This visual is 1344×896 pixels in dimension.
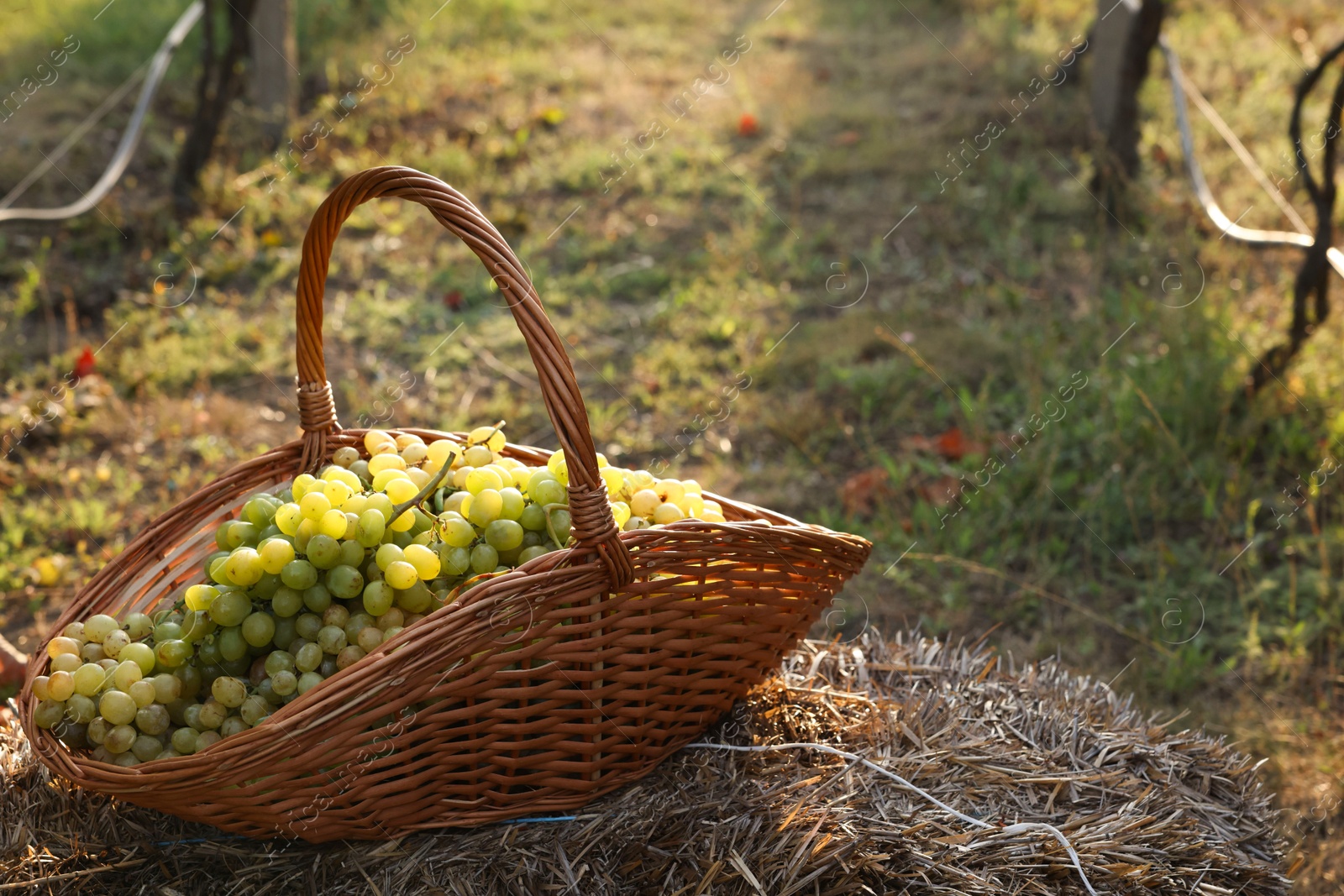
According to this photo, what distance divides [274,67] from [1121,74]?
14.7 ft

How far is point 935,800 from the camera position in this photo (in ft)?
5.34

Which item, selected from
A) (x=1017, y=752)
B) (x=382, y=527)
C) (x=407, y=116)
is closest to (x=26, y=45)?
(x=407, y=116)

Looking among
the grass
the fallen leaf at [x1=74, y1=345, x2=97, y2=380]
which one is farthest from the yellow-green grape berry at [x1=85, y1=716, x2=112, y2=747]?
the fallen leaf at [x1=74, y1=345, x2=97, y2=380]

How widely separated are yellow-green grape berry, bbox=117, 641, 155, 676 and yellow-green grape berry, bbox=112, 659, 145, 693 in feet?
0.07

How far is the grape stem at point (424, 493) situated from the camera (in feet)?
5.36

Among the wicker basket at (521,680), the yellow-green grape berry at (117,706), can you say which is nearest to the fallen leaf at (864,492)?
the wicker basket at (521,680)

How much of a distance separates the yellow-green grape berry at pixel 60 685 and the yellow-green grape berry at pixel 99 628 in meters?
0.09

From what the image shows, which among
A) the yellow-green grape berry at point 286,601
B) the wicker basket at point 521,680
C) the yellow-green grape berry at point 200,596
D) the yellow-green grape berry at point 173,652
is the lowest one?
the wicker basket at point 521,680

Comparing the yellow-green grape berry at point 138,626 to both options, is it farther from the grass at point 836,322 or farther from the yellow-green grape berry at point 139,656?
the grass at point 836,322

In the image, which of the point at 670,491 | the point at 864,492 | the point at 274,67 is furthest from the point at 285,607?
the point at 274,67

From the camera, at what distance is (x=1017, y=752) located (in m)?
1.80

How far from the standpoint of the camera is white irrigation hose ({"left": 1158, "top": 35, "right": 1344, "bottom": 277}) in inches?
143

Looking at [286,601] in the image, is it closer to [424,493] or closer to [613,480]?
[424,493]

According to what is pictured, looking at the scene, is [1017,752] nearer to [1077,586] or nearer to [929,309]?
[1077,586]
